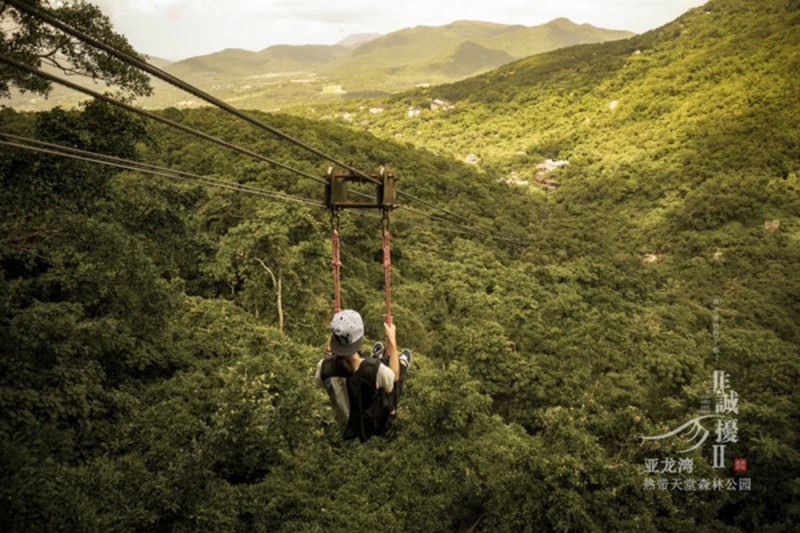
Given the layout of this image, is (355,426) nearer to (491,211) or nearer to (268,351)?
(268,351)

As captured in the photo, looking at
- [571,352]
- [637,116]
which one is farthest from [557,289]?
[637,116]

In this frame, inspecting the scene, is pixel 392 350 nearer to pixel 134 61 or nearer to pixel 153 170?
pixel 134 61

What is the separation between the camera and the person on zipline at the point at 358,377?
3467 millimetres

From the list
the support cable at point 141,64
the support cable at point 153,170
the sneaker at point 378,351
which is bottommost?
the sneaker at point 378,351

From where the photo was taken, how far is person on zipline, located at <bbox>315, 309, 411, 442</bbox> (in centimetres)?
347

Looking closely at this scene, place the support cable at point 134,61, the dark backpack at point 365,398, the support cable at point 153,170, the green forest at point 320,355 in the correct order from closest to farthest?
1. the support cable at point 134,61
2. the dark backpack at point 365,398
3. the support cable at point 153,170
4. the green forest at point 320,355

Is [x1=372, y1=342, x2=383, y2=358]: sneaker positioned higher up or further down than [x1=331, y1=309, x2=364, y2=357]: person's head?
further down

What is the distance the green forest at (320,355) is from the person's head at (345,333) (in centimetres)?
404

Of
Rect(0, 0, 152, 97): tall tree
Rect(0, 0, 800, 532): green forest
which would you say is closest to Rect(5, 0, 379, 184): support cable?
Rect(0, 0, 800, 532): green forest

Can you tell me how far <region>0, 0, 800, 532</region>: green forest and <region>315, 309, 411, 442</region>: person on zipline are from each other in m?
3.66

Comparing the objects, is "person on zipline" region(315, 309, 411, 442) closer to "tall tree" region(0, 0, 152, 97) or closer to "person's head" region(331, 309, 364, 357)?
"person's head" region(331, 309, 364, 357)

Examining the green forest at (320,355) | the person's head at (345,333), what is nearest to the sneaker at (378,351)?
the person's head at (345,333)

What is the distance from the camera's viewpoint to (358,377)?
377 centimetres

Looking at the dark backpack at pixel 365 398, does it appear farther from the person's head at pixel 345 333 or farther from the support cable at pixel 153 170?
the support cable at pixel 153 170
